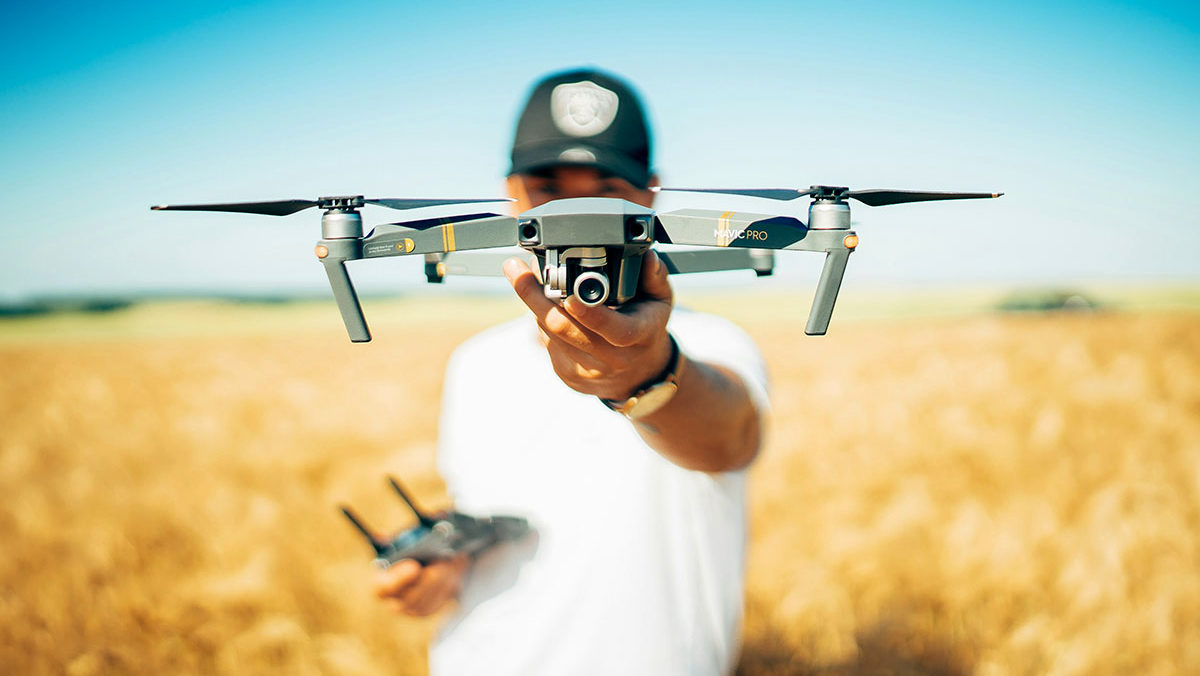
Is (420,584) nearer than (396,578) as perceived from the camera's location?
No

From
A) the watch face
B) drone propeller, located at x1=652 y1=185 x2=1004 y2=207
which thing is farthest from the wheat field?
drone propeller, located at x1=652 y1=185 x2=1004 y2=207

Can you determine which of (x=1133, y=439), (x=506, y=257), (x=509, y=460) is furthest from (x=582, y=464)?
A: (x=1133, y=439)

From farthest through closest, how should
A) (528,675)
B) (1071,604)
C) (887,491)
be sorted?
(887,491) → (1071,604) → (528,675)

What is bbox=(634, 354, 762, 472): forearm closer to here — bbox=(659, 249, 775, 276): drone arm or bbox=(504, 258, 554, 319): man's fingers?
bbox=(659, 249, 775, 276): drone arm

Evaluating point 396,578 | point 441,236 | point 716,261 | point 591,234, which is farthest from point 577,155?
Result: point 396,578

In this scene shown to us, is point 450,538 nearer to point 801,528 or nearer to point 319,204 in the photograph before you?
point 319,204

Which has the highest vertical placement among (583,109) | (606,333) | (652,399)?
(583,109)

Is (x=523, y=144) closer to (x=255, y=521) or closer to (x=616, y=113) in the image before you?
(x=616, y=113)
